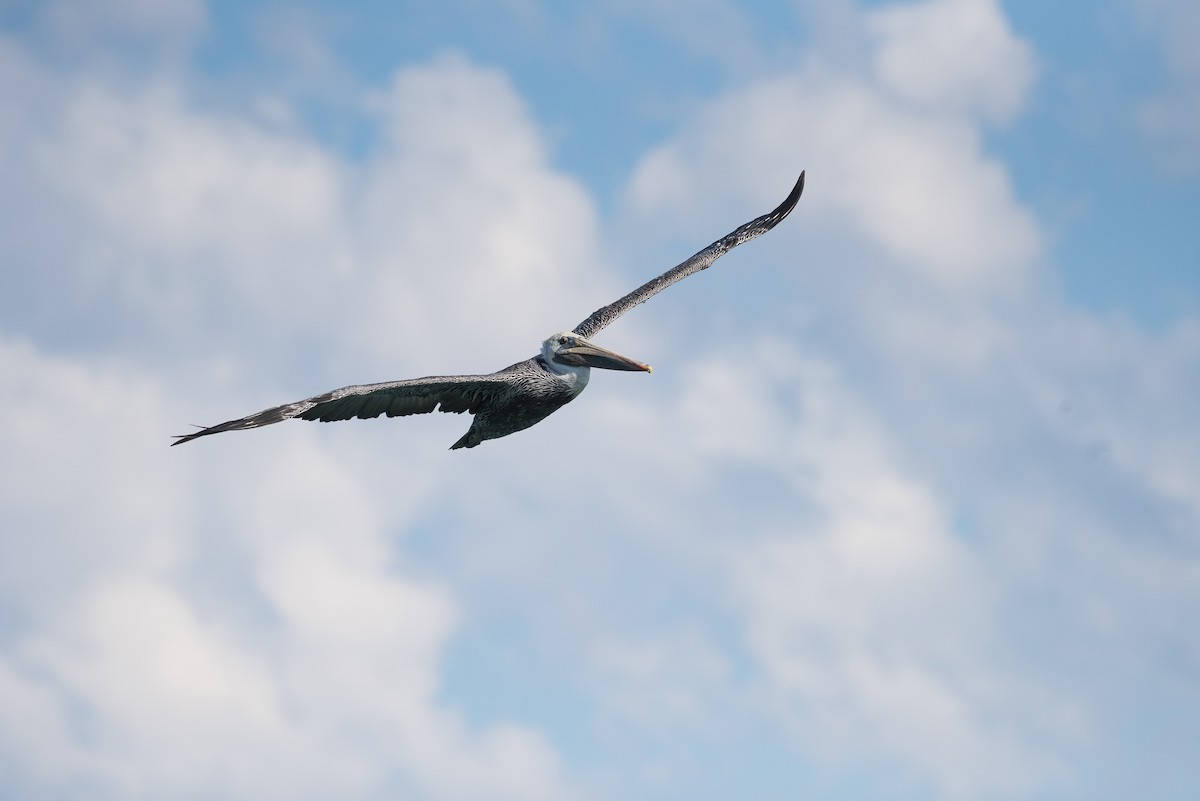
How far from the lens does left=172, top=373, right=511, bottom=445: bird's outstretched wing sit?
17.9 m

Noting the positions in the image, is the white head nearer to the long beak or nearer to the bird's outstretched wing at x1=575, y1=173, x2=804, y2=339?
the long beak

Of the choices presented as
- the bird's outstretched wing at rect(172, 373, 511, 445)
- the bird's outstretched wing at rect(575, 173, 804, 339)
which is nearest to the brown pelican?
the bird's outstretched wing at rect(172, 373, 511, 445)

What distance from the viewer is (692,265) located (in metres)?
26.5

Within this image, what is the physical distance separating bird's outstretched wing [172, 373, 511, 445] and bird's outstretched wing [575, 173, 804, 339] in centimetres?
401

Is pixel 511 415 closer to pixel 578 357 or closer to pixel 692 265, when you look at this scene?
pixel 578 357

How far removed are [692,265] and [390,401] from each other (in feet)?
27.2

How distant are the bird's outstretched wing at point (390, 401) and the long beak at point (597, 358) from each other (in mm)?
1324

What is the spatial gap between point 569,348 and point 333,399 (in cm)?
451

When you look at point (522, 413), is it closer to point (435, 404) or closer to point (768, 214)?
point (435, 404)

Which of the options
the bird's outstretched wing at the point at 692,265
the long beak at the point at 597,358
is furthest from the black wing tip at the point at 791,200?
the long beak at the point at 597,358

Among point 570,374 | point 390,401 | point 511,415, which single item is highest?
point 570,374

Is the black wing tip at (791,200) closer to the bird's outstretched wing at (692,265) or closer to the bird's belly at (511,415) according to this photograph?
the bird's outstretched wing at (692,265)

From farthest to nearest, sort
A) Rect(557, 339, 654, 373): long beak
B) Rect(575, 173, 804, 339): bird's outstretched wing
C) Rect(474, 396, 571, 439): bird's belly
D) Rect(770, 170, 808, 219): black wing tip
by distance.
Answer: Rect(770, 170, 808, 219): black wing tip
Rect(575, 173, 804, 339): bird's outstretched wing
Rect(557, 339, 654, 373): long beak
Rect(474, 396, 571, 439): bird's belly

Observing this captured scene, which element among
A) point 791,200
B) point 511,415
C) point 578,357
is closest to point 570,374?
point 578,357
